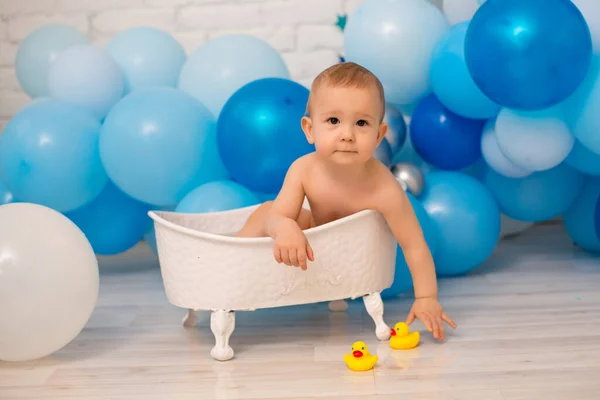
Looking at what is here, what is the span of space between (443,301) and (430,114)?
56 cm

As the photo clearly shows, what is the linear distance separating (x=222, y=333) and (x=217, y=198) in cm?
52

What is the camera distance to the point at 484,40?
1.82 metres

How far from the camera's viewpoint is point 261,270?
1.65 meters

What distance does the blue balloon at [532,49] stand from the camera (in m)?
1.75

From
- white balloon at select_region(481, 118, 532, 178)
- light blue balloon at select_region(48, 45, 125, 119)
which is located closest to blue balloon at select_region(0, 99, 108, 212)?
light blue balloon at select_region(48, 45, 125, 119)

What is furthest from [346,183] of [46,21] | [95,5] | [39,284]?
[46,21]

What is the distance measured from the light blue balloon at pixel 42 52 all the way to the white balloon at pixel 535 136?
151 centimetres

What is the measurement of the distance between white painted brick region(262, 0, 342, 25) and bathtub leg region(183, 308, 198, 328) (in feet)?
4.96

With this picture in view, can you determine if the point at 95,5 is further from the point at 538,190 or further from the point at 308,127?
the point at 538,190

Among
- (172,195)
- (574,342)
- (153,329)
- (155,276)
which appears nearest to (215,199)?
(172,195)

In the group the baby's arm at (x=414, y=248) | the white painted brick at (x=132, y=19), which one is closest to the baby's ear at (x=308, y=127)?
the baby's arm at (x=414, y=248)

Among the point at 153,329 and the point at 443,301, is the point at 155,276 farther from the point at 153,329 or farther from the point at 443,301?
the point at 443,301

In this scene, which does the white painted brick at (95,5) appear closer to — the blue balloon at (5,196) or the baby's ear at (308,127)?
the blue balloon at (5,196)

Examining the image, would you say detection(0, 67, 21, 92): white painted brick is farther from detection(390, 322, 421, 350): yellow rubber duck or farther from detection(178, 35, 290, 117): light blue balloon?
detection(390, 322, 421, 350): yellow rubber duck
